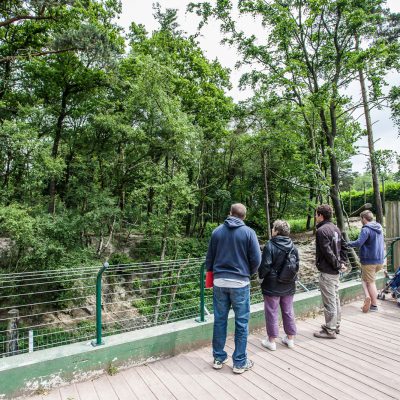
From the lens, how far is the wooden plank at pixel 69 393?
8.71 feet

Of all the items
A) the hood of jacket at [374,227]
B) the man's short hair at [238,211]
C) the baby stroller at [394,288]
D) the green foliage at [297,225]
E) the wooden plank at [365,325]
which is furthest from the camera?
the green foliage at [297,225]

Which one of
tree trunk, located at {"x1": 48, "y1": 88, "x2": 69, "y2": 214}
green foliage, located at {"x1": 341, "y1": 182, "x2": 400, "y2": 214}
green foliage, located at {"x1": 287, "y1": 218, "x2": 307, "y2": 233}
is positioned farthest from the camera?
green foliage, located at {"x1": 287, "y1": 218, "x2": 307, "y2": 233}

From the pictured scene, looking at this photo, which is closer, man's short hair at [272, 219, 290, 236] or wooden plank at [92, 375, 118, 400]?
wooden plank at [92, 375, 118, 400]

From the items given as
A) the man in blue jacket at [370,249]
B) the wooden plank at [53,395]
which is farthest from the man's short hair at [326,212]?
the wooden plank at [53,395]

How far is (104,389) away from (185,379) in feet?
2.48

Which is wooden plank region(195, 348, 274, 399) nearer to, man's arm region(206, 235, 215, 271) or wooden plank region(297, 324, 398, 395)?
wooden plank region(297, 324, 398, 395)

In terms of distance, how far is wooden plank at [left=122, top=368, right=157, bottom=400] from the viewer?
2689mm

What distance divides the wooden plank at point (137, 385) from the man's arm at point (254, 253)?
145 centimetres

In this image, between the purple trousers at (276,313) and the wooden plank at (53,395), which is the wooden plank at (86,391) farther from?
the purple trousers at (276,313)

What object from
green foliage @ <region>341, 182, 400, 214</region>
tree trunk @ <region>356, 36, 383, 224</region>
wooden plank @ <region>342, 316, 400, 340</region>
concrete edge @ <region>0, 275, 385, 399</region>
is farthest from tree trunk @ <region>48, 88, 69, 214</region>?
green foliage @ <region>341, 182, 400, 214</region>

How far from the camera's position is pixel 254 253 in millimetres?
3084

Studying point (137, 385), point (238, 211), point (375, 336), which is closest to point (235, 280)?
point (238, 211)

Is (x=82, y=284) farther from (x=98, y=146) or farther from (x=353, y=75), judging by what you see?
(x=353, y=75)

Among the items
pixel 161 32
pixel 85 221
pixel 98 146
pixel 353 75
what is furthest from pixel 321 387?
pixel 161 32
